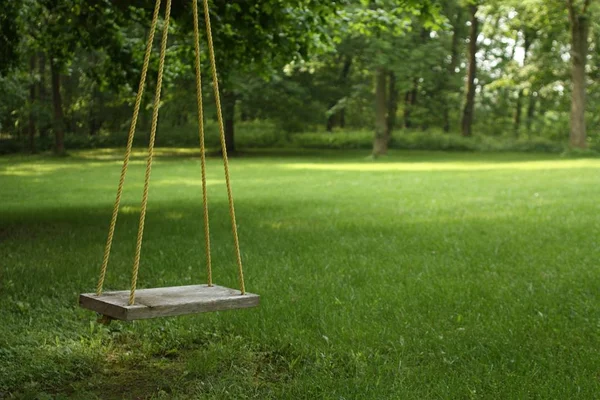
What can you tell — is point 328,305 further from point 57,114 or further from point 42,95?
point 42,95

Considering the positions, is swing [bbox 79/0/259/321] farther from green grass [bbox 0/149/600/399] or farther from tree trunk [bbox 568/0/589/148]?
tree trunk [bbox 568/0/589/148]

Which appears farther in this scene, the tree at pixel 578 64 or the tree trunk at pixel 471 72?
the tree trunk at pixel 471 72

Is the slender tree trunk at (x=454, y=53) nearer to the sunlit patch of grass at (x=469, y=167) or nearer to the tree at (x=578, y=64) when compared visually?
the tree at (x=578, y=64)

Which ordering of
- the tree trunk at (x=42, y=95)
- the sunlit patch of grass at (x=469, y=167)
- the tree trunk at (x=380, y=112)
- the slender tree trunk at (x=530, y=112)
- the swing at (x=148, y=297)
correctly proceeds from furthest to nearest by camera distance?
the slender tree trunk at (x=530, y=112) → the tree trunk at (x=42, y=95) → the tree trunk at (x=380, y=112) → the sunlit patch of grass at (x=469, y=167) → the swing at (x=148, y=297)

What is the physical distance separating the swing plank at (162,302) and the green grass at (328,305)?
0.55 m

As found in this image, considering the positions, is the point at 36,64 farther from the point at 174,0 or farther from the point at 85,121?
the point at 174,0

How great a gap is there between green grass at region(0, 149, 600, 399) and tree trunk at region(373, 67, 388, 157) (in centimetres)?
2183

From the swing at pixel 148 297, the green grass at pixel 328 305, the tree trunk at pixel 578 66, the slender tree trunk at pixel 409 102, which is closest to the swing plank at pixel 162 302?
the swing at pixel 148 297

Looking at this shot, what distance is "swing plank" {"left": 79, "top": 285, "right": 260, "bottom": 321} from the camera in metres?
4.09

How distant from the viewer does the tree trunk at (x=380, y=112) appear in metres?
36.4

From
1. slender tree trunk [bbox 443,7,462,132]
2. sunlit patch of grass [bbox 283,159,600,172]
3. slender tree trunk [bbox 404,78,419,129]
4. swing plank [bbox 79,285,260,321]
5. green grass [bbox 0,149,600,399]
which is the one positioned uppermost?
slender tree trunk [bbox 443,7,462,132]

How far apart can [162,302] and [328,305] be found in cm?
254

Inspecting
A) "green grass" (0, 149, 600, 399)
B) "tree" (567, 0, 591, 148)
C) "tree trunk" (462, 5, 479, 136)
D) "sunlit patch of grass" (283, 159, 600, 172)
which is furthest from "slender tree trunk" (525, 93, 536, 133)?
"green grass" (0, 149, 600, 399)

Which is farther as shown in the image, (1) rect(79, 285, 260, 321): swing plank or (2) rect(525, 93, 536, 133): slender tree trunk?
(2) rect(525, 93, 536, 133): slender tree trunk
